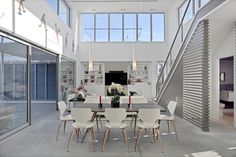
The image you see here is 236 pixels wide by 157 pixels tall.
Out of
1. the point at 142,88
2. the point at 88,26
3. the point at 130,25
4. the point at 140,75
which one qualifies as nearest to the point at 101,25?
the point at 88,26

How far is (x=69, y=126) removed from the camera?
6.75 metres

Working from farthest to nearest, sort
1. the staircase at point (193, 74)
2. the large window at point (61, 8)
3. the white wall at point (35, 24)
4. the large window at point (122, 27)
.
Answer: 1. the large window at point (122, 27)
2. the large window at point (61, 8)
3. the staircase at point (193, 74)
4. the white wall at point (35, 24)

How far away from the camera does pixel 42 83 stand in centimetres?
814

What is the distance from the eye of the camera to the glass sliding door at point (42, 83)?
23.7ft

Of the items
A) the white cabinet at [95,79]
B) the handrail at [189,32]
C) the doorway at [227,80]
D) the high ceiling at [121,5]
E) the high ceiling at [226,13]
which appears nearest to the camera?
the high ceiling at [226,13]

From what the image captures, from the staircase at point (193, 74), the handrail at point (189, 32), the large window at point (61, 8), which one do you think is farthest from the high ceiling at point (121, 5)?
the staircase at point (193, 74)

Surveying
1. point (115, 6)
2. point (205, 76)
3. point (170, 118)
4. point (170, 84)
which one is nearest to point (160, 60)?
point (115, 6)

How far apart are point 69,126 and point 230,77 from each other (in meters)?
Result: 7.33

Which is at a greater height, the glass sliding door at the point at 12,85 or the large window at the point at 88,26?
the large window at the point at 88,26

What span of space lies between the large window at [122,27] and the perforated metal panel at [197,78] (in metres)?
6.49

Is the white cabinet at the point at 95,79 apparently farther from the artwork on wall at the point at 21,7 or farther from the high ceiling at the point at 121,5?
the artwork on wall at the point at 21,7

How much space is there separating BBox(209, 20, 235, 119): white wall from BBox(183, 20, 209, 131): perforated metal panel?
1.81ft

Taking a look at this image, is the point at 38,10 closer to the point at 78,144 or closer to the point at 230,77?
the point at 78,144

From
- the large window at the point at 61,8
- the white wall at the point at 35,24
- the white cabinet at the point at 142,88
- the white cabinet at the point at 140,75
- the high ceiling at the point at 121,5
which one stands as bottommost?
the white cabinet at the point at 142,88
